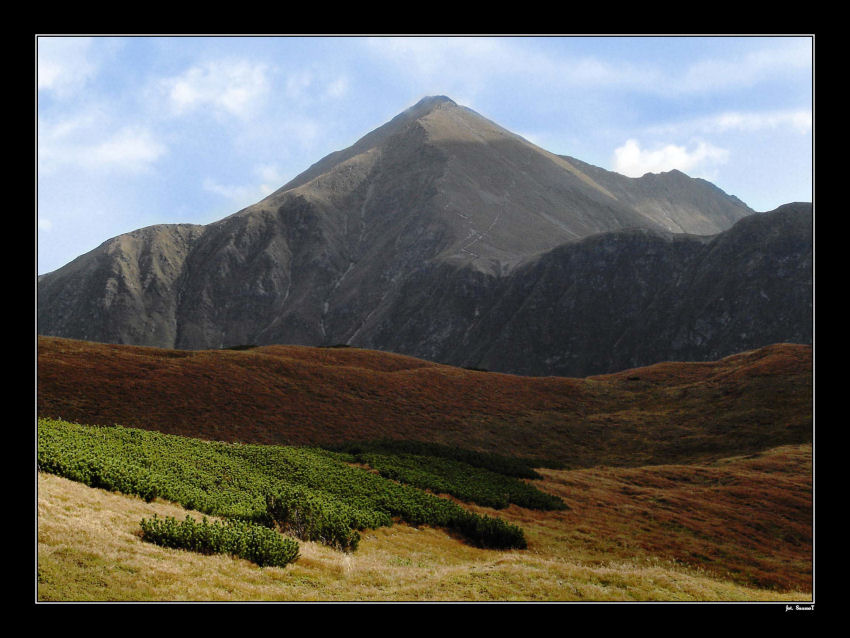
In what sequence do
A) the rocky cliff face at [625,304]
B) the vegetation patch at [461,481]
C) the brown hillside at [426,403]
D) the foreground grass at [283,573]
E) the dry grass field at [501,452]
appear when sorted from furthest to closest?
the rocky cliff face at [625,304] → the brown hillside at [426,403] → the vegetation patch at [461,481] → the dry grass field at [501,452] → the foreground grass at [283,573]

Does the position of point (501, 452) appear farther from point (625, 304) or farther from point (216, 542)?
point (625, 304)

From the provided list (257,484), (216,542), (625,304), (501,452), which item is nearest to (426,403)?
(501,452)

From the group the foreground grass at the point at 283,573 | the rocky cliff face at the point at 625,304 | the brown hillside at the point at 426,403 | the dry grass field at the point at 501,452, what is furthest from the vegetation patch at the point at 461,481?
the rocky cliff face at the point at 625,304

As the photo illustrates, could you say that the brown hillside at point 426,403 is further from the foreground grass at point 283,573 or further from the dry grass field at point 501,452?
the foreground grass at point 283,573

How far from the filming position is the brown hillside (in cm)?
3988

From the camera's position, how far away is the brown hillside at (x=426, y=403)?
3988 centimetres

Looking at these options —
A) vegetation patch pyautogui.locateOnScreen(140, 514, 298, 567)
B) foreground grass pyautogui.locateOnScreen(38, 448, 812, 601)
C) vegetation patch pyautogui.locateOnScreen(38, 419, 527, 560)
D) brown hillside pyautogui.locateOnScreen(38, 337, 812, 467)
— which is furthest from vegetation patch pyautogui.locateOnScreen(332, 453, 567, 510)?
vegetation patch pyautogui.locateOnScreen(140, 514, 298, 567)

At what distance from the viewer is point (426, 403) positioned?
51.9m

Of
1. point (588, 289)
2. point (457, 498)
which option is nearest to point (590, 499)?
point (457, 498)

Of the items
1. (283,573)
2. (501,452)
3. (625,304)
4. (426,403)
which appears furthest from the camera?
(625,304)

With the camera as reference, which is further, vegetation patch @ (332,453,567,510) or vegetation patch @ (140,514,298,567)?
vegetation patch @ (332,453,567,510)

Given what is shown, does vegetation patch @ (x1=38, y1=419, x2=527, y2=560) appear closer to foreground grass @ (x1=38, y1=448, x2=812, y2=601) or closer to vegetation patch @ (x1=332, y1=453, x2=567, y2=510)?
foreground grass @ (x1=38, y1=448, x2=812, y2=601)

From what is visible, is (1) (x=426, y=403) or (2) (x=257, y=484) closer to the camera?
(2) (x=257, y=484)
